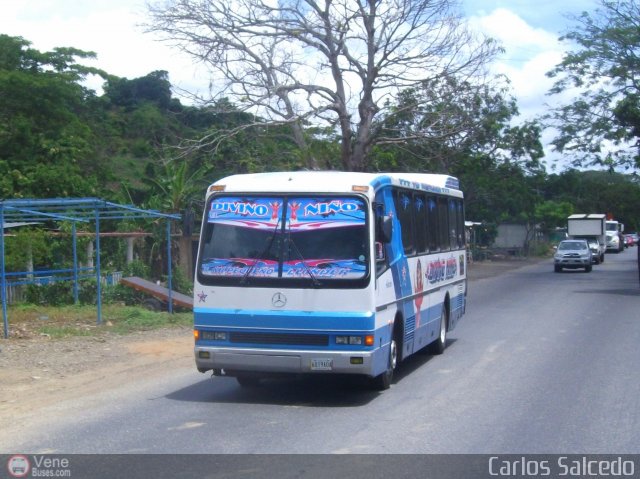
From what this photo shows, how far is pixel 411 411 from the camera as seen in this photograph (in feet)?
32.4

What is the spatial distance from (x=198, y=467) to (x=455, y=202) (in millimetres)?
10212

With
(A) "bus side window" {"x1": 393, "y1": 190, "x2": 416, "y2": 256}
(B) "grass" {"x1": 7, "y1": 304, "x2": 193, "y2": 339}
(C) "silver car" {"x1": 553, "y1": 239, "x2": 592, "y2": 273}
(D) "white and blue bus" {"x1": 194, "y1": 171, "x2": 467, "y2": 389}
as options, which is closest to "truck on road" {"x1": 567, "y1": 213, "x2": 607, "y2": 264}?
(C) "silver car" {"x1": 553, "y1": 239, "x2": 592, "y2": 273}

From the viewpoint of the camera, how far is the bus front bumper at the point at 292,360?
395 inches

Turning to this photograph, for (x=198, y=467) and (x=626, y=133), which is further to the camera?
(x=626, y=133)

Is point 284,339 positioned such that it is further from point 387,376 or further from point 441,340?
point 441,340

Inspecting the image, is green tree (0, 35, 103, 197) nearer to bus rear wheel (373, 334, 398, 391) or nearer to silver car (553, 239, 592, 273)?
bus rear wheel (373, 334, 398, 391)

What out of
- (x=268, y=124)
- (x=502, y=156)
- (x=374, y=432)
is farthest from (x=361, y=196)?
(x=502, y=156)

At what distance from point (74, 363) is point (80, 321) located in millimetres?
4985

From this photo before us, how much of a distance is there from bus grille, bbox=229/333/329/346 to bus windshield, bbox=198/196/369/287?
602 mm

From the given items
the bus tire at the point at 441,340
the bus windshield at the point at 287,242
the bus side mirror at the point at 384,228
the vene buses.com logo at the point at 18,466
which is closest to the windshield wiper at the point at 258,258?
the bus windshield at the point at 287,242

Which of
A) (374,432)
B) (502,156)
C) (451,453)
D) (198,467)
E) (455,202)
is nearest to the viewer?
(198,467)

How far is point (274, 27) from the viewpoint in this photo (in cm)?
2481

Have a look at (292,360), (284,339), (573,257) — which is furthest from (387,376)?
(573,257)

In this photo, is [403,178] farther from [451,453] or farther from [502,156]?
[502,156]
